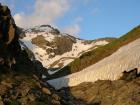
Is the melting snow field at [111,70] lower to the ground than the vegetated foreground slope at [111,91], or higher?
higher

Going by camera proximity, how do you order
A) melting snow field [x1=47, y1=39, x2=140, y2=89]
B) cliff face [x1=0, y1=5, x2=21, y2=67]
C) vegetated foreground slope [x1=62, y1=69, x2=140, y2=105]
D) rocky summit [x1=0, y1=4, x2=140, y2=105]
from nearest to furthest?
1. rocky summit [x1=0, y1=4, x2=140, y2=105]
2. vegetated foreground slope [x1=62, y1=69, x2=140, y2=105]
3. cliff face [x1=0, y1=5, x2=21, y2=67]
4. melting snow field [x1=47, y1=39, x2=140, y2=89]

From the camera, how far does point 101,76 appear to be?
2721 inches

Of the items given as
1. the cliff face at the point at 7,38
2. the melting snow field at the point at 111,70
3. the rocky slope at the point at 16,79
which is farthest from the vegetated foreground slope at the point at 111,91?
the cliff face at the point at 7,38

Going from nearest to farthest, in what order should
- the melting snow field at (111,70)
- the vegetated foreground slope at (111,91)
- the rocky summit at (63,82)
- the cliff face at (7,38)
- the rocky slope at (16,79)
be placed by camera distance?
the rocky slope at (16,79) → the rocky summit at (63,82) → the vegetated foreground slope at (111,91) → the cliff face at (7,38) → the melting snow field at (111,70)

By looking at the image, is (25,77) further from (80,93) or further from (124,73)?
(124,73)

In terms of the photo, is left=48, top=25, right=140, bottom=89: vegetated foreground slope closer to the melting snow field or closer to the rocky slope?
the melting snow field

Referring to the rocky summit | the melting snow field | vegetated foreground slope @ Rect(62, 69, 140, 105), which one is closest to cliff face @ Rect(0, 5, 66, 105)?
the rocky summit

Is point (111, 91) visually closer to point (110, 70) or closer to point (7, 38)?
point (110, 70)

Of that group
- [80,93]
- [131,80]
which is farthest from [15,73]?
[131,80]

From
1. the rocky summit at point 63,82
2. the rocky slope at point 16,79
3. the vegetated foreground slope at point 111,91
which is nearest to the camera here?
the rocky slope at point 16,79

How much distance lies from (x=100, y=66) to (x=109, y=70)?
4544mm

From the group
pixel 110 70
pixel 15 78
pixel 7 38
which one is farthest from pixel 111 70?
pixel 15 78

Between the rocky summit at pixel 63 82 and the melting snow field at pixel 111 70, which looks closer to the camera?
the rocky summit at pixel 63 82

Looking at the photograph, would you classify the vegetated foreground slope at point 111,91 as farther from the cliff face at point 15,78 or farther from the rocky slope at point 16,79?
the cliff face at point 15,78
